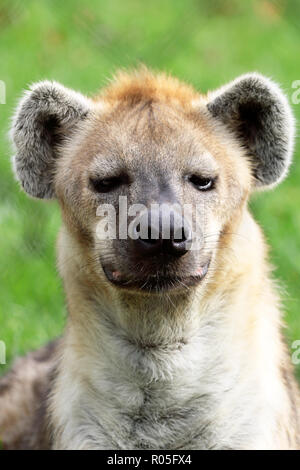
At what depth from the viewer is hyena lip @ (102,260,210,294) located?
2436 mm

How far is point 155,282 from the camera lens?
96.1 inches

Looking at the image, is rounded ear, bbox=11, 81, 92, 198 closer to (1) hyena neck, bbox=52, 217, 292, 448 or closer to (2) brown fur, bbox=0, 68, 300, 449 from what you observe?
(2) brown fur, bbox=0, 68, 300, 449

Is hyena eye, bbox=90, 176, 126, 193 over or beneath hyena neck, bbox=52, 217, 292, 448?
over

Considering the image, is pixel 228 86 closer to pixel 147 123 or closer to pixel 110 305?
pixel 147 123

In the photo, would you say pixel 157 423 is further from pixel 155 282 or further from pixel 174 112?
pixel 174 112

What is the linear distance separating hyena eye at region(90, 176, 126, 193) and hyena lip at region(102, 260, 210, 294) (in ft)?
0.64

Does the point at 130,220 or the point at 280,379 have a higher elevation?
the point at 130,220

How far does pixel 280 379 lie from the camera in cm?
273

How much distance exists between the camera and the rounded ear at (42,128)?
2.68m

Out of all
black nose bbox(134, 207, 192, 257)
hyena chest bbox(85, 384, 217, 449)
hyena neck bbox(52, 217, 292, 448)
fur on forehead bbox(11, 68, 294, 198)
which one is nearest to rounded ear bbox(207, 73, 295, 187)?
fur on forehead bbox(11, 68, 294, 198)

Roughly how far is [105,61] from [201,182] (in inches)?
109
